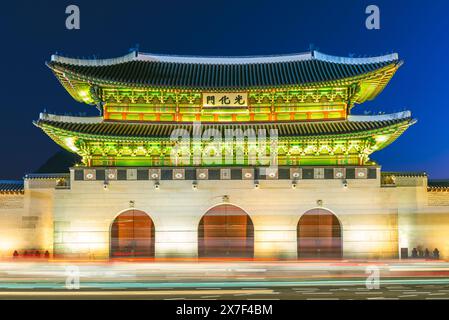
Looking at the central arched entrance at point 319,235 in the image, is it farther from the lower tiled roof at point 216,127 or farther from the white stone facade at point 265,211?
the lower tiled roof at point 216,127

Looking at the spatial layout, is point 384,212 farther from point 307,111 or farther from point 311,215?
point 307,111

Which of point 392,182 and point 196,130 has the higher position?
point 196,130

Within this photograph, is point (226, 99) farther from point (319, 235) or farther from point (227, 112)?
point (319, 235)

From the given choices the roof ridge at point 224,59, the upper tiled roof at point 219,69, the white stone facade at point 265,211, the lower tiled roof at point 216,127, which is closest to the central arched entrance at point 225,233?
the white stone facade at point 265,211

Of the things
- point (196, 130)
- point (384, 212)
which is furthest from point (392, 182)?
point (196, 130)

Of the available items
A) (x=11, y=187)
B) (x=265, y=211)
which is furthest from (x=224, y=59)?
(x=11, y=187)

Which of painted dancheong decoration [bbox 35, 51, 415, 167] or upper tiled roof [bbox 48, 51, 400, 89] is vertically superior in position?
upper tiled roof [bbox 48, 51, 400, 89]

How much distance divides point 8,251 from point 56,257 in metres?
2.71

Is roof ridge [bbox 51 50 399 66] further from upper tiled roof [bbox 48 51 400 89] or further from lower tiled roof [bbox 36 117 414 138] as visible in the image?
lower tiled roof [bbox 36 117 414 138]

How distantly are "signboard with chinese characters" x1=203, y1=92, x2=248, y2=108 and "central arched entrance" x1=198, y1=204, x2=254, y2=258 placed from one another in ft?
16.3

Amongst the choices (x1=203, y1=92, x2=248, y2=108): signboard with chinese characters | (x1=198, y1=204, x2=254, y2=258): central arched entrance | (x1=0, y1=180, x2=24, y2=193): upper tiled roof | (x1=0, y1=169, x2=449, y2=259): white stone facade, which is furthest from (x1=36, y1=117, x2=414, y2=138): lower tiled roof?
(x1=198, y1=204, x2=254, y2=258): central arched entrance

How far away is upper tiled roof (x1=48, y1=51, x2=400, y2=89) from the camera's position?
25859 mm

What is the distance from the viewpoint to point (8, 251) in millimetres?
25984

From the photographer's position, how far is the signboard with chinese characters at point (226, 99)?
26578mm
